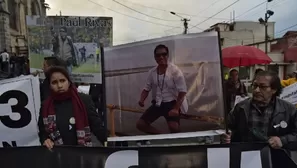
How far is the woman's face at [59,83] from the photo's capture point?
2859 millimetres

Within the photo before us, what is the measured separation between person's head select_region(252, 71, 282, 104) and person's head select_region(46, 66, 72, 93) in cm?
150

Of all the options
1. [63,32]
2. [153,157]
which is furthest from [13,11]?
[153,157]

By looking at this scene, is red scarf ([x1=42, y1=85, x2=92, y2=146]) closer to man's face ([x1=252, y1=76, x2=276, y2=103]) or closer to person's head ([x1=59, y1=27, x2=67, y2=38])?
man's face ([x1=252, y1=76, x2=276, y2=103])

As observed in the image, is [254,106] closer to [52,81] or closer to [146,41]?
[146,41]

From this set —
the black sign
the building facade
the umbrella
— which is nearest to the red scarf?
the black sign

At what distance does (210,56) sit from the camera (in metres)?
2.79

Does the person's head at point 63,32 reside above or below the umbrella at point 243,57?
above

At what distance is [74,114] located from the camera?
283cm

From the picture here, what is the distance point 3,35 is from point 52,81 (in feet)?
90.7

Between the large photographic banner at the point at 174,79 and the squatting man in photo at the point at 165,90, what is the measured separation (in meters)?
0.02

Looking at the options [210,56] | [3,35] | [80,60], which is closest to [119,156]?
[210,56]

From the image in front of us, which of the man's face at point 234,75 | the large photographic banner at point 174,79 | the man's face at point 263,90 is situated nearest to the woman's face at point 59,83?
the large photographic banner at point 174,79

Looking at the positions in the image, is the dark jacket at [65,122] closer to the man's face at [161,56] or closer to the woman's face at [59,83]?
the woman's face at [59,83]

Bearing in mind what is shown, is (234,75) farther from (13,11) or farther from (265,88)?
(13,11)
